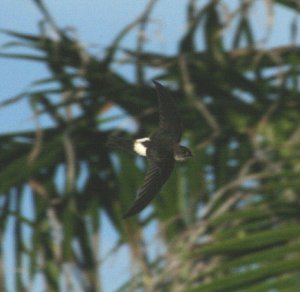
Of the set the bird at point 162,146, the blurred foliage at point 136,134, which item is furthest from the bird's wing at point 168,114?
the blurred foliage at point 136,134

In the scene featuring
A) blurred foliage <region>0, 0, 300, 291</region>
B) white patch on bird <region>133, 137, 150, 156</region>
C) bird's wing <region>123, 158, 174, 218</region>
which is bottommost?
bird's wing <region>123, 158, 174, 218</region>

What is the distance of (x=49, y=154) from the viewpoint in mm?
3020

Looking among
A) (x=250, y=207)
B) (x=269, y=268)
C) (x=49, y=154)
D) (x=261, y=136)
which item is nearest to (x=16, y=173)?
(x=49, y=154)

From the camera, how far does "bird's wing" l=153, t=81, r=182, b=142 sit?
793 millimetres

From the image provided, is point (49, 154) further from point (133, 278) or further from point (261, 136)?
point (133, 278)

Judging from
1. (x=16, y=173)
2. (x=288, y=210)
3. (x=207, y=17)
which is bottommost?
(x=288, y=210)

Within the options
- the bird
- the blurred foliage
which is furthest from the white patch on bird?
the blurred foliage

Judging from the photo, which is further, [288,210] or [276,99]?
[276,99]

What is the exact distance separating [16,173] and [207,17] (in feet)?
2.05

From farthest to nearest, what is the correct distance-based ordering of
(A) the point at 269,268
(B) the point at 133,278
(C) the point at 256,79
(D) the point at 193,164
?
1. (C) the point at 256,79
2. (D) the point at 193,164
3. (B) the point at 133,278
4. (A) the point at 269,268

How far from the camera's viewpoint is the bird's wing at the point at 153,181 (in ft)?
2.42

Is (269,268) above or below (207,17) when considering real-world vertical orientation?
below

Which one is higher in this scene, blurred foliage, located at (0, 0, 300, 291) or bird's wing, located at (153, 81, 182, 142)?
blurred foliage, located at (0, 0, 300, 291)

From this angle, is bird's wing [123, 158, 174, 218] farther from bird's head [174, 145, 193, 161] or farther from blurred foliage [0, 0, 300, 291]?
blurred foliage [0, 0, 300, 291]
